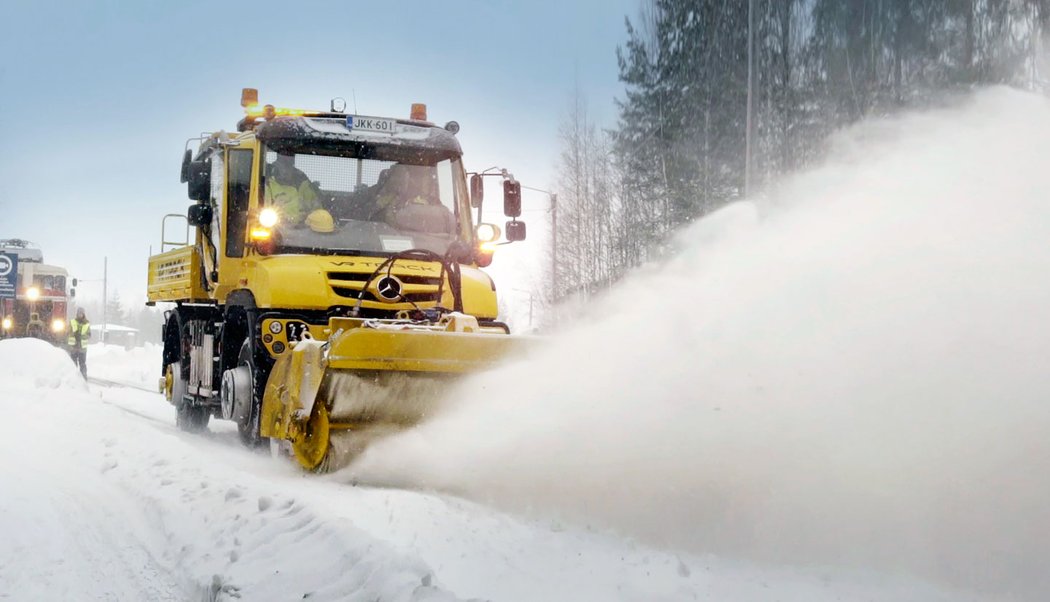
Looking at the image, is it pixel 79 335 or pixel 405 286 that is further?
pixel 79 335

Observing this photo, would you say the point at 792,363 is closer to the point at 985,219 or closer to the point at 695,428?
the point at 695,428

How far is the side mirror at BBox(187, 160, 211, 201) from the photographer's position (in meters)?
9.28

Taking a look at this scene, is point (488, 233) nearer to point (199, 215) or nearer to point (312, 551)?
point (199, 215)

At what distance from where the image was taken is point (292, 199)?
28.4ft

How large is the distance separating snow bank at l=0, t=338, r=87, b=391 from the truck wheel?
25.9 ft

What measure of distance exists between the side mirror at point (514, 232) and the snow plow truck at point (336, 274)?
1cm

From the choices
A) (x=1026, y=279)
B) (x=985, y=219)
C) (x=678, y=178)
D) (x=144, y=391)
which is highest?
(x=678, y=178)

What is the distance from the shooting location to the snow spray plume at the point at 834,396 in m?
5.39

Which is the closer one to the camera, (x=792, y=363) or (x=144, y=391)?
(x=792, y=363)

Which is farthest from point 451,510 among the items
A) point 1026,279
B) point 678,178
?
point 678,178

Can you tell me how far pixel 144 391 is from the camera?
21.3 m

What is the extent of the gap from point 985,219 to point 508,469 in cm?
330

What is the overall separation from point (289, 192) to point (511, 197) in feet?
6.15

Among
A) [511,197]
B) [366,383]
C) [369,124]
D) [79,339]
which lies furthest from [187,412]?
[79,339]
